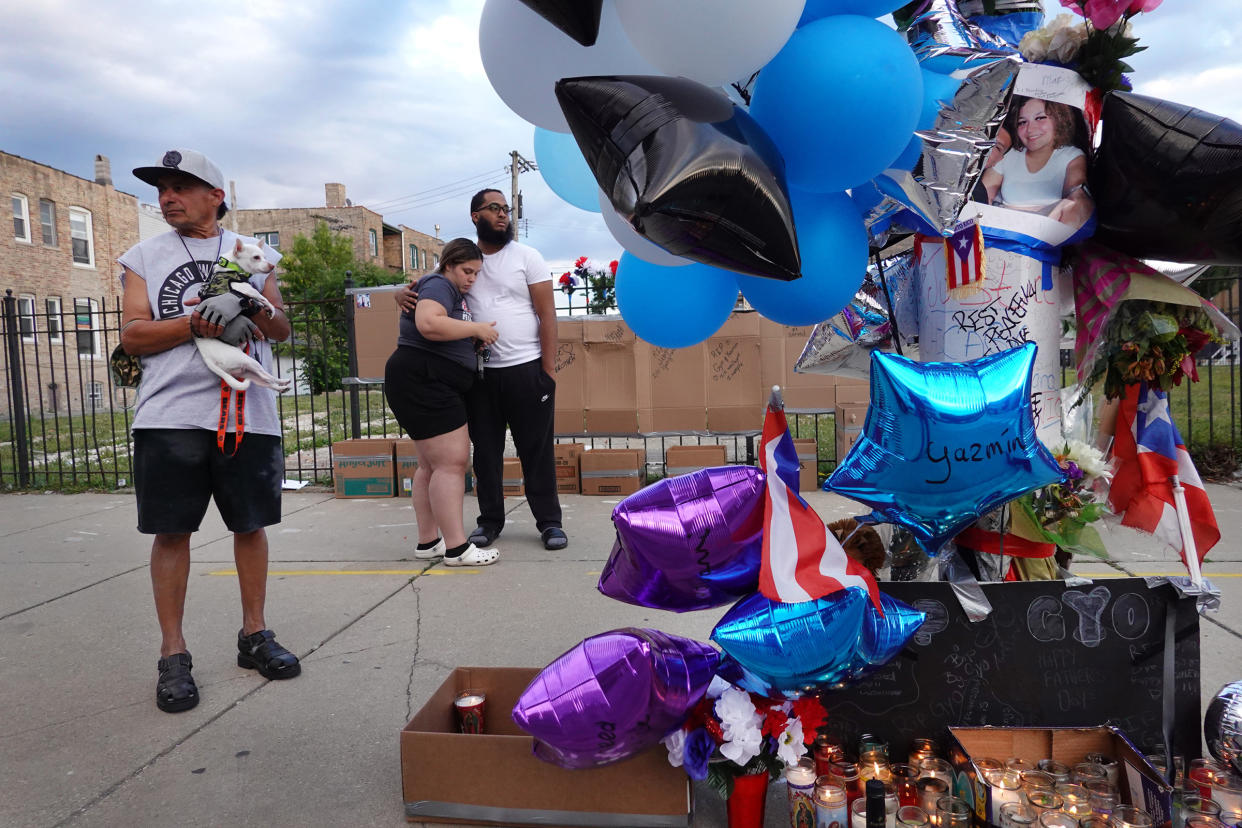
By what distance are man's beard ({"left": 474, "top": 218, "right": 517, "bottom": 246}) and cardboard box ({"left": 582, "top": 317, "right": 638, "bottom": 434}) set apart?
2.53 metres

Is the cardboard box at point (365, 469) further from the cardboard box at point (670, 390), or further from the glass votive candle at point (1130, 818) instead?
the glass votive candle at point (1130, 818)

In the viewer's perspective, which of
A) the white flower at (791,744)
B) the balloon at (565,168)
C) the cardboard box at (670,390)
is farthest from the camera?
the cardboard box at (670,390)

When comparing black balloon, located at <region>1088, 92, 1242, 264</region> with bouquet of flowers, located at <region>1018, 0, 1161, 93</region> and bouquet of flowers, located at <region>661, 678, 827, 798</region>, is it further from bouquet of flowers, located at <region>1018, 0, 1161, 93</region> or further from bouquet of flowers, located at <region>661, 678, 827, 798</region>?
bouquet of flowers, located at <region>661, 678, 827, 798</region>

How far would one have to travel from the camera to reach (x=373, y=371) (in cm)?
666

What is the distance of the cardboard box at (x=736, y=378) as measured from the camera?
6461 mm

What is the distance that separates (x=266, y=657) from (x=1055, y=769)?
248 centimetres

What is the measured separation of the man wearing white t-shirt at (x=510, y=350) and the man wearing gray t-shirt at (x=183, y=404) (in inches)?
53.1

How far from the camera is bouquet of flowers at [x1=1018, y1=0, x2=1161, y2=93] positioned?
185 cm

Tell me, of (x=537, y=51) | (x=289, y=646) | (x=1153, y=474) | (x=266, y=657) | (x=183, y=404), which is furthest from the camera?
(x=289, y=646)

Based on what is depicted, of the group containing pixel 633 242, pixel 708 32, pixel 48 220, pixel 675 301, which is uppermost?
pixel 48 220

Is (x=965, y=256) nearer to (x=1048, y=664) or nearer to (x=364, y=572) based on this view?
→ (x=1048, y=664)

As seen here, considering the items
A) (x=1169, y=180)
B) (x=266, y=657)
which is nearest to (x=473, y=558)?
(x=266, y=657)

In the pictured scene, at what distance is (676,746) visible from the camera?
5.73ft

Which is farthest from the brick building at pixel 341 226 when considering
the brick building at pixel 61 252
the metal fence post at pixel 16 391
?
the metal fence post at pixel 16 391
